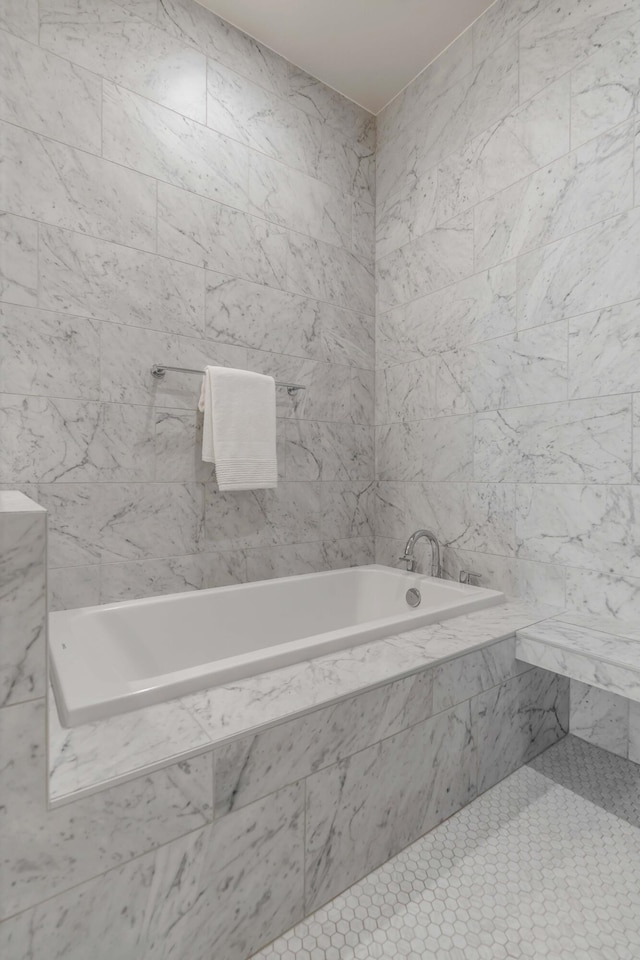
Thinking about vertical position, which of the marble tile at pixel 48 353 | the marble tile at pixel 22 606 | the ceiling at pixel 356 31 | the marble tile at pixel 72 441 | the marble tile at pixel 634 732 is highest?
the ceiling at pixel 356 31

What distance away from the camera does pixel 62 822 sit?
744 millimetres

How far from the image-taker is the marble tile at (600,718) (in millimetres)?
1670

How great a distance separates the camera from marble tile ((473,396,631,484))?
5.22 ft

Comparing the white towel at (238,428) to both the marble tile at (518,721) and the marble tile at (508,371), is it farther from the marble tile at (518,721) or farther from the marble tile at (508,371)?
the marble tile at (518,721)

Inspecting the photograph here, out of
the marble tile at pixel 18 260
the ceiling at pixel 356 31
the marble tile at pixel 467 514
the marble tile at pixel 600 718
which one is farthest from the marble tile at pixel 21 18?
the marble tile at pixel 600 718

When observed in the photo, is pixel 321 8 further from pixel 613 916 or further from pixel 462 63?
pixel 613 916

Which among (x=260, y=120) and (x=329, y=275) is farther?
(x=329, y=275)

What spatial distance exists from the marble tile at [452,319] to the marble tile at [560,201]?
0.10 metres

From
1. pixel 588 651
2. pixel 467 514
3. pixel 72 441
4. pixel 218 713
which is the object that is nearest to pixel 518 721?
pixel 588 651

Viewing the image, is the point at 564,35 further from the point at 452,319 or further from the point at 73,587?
the point at 73,587

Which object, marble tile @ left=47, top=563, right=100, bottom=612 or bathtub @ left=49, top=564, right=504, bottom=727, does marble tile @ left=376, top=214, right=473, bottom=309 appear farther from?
marble tile @ left=47, top=563, right=100, bottom=612

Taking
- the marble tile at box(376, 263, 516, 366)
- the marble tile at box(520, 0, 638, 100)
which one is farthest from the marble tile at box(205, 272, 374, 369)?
the marble tile at box(520, 0, 638, 100)

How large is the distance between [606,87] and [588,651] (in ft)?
6.11

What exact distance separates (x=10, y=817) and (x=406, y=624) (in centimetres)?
106
